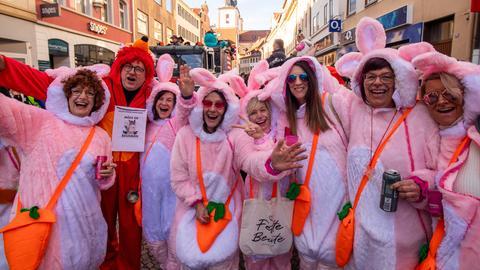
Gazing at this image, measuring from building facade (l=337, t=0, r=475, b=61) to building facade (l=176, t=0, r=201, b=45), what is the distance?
2497 centimetres

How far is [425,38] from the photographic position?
31.9ft

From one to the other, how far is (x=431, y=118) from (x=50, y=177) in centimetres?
243

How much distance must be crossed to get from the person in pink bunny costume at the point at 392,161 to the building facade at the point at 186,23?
33.4 m

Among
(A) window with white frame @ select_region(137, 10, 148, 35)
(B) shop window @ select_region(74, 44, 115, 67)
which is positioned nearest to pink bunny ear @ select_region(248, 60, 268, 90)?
(B) shop window @ select_region(74, 44, 115, 67)

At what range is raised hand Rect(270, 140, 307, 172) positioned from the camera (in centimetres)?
194

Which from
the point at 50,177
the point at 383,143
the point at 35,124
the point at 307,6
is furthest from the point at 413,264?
the point at 307,6

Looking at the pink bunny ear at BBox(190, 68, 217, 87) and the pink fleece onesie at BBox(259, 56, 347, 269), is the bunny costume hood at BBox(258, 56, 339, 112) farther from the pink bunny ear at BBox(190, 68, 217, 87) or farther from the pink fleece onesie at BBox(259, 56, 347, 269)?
the pink bunny ear at BBox(190, 68, 217, 87)

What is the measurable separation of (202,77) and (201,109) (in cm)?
24

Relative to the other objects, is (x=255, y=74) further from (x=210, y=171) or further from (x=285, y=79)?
(x=210, y=171)

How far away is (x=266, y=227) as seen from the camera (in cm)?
225

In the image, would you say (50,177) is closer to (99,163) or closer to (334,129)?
(99,163)

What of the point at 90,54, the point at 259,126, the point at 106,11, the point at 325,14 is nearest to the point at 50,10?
the point at 90,54

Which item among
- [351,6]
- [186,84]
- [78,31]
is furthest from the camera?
[351,6]

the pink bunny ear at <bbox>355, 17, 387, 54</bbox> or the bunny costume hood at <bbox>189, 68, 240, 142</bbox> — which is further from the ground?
the pink bunny ear at <bbox>355, 17, 387, 54</bbox>
